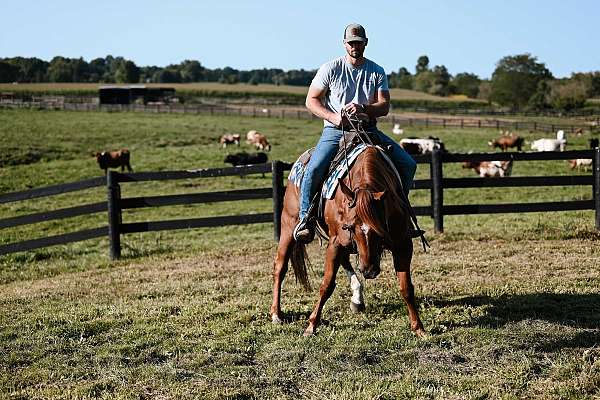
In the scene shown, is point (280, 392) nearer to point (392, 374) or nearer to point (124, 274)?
point (392, 374)

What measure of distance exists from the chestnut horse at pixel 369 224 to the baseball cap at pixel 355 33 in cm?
104

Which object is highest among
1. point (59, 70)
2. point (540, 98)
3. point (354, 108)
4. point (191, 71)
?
point (191, 71)

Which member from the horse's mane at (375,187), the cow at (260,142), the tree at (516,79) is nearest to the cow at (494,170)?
the cow at (260,142)

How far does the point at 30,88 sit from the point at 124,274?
84163mm

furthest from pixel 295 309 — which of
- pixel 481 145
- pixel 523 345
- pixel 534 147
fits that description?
pixel 481 145

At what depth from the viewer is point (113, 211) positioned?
11242 millimetres

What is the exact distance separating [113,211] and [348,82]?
20.1ft

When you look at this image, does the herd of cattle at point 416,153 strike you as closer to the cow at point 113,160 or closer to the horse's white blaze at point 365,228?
the cow at point 113,160

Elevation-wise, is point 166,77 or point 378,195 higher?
point 166,77

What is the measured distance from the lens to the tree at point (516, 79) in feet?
332

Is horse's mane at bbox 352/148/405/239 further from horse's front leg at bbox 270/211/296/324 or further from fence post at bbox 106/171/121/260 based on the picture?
fence post at bbox 106/171/121/260

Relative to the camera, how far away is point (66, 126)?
46.0 metres

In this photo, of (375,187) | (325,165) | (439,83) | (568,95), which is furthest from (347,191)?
(439,83)

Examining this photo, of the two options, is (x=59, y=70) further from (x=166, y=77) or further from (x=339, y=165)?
(x=339, y=165)
